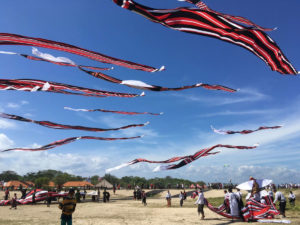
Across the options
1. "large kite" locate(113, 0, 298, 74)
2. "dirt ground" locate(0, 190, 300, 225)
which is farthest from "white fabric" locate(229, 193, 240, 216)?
"large kite" locate(113, 0, 298, 74)

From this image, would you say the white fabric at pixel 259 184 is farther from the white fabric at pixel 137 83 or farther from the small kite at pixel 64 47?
the white fabric at pixel 137 83

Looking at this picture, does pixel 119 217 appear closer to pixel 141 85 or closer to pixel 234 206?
pixel 234 206

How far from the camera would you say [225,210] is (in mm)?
14352

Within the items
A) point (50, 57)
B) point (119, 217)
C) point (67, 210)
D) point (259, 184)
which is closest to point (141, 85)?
point (50, 57)

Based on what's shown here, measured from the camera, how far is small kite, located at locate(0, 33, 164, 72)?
532 cm

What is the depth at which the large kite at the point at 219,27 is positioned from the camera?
4188 millimetres

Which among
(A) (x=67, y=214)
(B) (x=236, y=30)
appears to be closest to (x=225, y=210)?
(A) (x=67, y=214)

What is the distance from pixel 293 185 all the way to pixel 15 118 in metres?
69.7

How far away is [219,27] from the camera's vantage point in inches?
200

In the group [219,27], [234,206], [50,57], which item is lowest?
[234,206]

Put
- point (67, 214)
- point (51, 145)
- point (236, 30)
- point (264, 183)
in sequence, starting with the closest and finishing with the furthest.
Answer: point (236, 30)
point (51, 145)
point (67, 214)
point (264, 183)

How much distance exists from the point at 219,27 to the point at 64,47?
348 centimetres

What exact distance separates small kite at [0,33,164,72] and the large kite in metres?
1.15

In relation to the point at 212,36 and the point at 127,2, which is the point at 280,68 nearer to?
the point at 212,36
